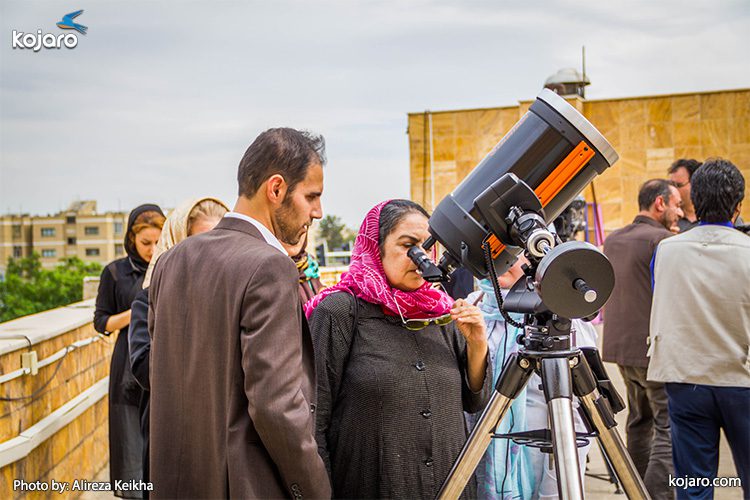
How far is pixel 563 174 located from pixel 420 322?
2.25ft

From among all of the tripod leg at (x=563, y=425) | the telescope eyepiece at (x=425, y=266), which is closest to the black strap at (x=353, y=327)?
the telescope eyepiece at (x=425, y=266)

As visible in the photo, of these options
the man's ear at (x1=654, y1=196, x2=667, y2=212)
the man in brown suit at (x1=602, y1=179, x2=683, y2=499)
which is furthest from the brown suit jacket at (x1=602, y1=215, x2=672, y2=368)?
the man's ear at (x1=654, y1=196, x2=667, y2=212)

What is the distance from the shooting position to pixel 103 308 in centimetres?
399

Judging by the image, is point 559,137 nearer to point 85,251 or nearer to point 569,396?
point 569,396

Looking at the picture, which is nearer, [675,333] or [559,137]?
[559,137]

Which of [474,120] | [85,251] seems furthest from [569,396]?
[85,251]

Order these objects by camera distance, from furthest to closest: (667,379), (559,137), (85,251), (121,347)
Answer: (85,251)
(121,347)
(667,379)
(559,137)

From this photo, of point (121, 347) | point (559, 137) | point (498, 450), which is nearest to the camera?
point (559, 137)

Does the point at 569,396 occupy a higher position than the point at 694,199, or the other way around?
the point at 694,199

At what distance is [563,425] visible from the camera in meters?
1.81

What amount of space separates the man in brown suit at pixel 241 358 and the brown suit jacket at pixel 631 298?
3.03 metres

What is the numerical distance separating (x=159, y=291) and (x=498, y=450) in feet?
4.53

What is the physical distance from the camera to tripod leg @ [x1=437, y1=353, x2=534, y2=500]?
1951 millimetres

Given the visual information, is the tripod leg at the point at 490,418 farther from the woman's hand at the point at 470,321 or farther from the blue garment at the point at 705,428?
the blue garment at the point at 705,428
